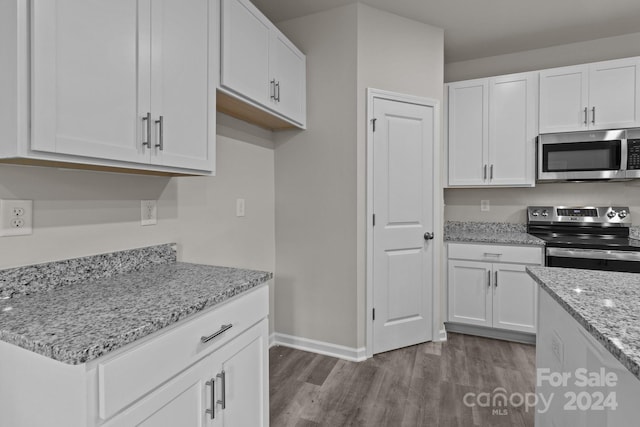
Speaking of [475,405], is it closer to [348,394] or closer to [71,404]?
[348,394]

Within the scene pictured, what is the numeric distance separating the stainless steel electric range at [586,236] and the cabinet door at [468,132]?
68cm

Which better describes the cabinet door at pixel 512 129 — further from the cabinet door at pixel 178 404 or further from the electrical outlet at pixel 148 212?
the cabinet door at pixel 178 404

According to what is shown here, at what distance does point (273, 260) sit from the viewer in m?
2.76

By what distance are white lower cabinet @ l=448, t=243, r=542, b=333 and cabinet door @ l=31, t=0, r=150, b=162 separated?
8.67 ft

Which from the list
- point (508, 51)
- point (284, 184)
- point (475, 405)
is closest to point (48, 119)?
point (284, 184)

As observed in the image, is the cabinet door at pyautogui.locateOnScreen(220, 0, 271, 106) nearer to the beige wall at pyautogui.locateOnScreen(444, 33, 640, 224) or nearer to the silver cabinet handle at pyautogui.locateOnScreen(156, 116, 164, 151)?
the silver cabinet handle at pyautogui.locateOnScreen(156, 116, 164, 151)

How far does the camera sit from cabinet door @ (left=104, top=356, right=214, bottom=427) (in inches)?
34.7

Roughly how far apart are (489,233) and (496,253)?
496 mm

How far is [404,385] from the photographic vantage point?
2168 mm

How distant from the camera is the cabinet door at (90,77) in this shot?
94cm

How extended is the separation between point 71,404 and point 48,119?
753mm

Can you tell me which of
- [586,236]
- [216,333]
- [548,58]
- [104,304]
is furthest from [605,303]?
[548,58]

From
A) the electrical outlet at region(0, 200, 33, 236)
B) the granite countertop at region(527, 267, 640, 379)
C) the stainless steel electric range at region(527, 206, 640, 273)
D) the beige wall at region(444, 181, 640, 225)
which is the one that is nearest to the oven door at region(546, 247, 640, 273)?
the stainless steel electric range at region(527, 206, 640, 273)

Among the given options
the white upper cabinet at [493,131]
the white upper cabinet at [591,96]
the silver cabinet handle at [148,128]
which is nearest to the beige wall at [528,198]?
the white upper cabinet at [493,131]
